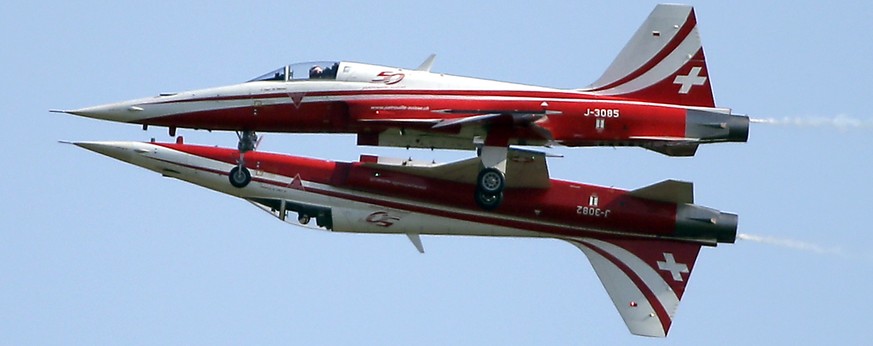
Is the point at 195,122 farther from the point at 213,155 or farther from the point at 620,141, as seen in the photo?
the point at 620,141

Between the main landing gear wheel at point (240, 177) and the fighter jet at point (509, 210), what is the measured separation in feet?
0.76

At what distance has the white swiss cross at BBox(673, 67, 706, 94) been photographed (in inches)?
1244

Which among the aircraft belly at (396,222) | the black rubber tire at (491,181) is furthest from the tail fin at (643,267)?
the black rubber tire at (491,181)

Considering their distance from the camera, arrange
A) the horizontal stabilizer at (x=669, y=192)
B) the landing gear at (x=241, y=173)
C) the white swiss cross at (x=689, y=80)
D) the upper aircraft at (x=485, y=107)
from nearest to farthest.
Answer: the upper aircraft at (x=485, y=107) → the white swiss cross at (x=689, y=80) → the landing gear at (x=241, y=173) → the horizontal stabilizer at (x=669, y=192)

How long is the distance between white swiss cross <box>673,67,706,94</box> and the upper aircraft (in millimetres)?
23

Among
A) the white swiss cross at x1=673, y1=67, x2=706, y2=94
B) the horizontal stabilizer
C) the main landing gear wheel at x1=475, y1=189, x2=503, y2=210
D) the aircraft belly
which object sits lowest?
the aircraft belly

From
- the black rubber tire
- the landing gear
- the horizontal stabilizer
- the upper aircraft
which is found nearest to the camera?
the upper aircraft

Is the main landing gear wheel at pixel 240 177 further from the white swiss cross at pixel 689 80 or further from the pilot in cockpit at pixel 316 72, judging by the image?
the white swiss cross at pixel 689 80

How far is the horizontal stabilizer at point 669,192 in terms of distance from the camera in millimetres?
33281

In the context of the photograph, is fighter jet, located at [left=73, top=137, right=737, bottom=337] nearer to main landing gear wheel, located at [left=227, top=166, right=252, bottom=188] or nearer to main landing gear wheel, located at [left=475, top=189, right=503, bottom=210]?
main landing gear wheel, located at [left=227, top=166, right=252, bottom=188]

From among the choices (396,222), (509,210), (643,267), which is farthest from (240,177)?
(643,267)

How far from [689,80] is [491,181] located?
12.2 ft

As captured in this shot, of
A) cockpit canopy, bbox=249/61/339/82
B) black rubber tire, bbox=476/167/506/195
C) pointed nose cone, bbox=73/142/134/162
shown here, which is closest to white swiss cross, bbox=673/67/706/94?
black rubber tire, bbox=476/167/506/195

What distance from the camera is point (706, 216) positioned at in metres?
33.5
